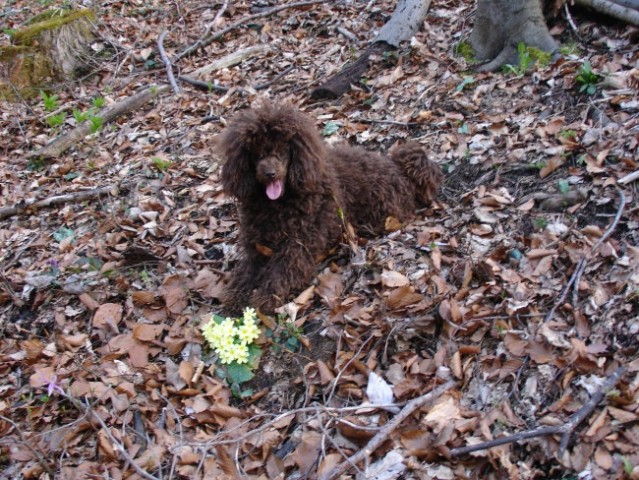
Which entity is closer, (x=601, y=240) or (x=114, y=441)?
(x=114, y=441)

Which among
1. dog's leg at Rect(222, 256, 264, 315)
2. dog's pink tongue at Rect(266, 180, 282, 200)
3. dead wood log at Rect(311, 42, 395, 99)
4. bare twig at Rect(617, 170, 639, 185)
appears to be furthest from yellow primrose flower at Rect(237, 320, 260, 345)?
dead wood log at Rect(311, 42, 395, 99)

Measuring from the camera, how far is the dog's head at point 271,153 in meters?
3.88

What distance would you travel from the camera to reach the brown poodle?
391 cm

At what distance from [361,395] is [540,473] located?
3.54 ft

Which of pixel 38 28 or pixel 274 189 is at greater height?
pixel 38 28

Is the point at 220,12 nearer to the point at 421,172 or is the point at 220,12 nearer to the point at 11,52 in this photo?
the point at 11,52

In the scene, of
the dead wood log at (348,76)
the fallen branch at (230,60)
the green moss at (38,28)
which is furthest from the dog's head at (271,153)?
the green moss at (38,28)

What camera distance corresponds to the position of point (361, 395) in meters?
3.28

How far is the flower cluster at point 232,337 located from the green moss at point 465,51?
4.08 metres

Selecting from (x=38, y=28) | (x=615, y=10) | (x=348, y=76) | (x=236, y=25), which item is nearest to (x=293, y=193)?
(x=348, y=76)

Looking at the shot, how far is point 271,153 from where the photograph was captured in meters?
3.90

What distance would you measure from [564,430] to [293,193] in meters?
2.43

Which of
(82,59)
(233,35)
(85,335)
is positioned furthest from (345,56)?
(85,335)

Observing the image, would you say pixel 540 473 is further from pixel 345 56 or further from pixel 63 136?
pixel 63 136
